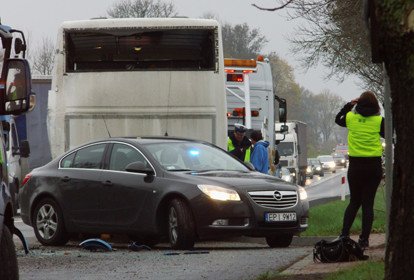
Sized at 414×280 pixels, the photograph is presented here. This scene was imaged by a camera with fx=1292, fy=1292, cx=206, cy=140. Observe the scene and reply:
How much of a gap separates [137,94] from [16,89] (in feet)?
37.3

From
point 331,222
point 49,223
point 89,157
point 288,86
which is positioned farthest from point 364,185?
point 288,86

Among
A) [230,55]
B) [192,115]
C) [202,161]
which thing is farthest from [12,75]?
[230,55]

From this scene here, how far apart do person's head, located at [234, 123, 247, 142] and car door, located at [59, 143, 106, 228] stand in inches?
207

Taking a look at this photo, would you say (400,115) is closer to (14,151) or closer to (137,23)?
(137,23)

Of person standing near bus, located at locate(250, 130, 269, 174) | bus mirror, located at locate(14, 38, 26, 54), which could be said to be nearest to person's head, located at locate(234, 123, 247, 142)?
person standing near bus, located at locate(250, 130, 269, 174)

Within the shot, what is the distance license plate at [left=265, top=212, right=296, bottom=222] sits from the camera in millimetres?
16094

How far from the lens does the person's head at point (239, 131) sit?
2258 cm

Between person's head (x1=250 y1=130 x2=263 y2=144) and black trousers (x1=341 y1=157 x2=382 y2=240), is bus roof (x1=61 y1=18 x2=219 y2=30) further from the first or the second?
black trousers (x1=341 y1=157 x2=382 y2=240)

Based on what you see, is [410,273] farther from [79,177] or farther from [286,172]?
[286,172]

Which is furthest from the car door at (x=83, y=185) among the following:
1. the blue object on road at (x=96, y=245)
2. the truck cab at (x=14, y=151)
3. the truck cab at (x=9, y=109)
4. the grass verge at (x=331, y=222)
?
the truck cab at (x=14, y=151)

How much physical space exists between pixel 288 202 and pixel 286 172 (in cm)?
3698

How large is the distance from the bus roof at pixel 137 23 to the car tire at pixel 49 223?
3173mm

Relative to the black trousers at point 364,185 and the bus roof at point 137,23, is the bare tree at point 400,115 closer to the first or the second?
the black trousers at point 364,185

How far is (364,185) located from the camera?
14477 millimetres
